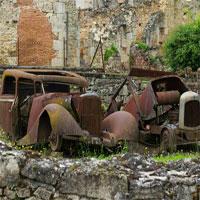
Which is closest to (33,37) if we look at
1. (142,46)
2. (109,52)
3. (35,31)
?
(35,31)

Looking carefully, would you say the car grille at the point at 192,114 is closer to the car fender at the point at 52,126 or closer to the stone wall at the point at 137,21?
the car fender at the point at 52,126

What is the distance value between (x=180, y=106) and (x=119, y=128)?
3.93 ft

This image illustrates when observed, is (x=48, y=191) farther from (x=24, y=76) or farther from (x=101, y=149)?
(x=24, y=76)

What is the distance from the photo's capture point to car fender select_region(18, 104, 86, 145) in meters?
10.3

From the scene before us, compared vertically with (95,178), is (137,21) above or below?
above

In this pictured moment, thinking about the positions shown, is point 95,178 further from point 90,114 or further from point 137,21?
point 137,21

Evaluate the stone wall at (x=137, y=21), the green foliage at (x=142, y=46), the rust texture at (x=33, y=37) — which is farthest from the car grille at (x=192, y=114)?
the stone wall at (x=137, y=21)

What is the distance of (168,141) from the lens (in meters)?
11.0

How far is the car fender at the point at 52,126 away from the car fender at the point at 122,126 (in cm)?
78

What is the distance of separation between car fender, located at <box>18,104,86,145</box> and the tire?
1475mm

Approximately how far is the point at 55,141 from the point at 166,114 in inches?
105

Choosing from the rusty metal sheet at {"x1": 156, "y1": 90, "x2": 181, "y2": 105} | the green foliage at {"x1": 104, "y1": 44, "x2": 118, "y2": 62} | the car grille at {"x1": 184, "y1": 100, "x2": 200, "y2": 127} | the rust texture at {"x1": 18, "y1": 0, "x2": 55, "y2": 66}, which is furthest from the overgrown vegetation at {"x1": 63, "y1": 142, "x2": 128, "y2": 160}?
the green foliage at {"x1": 104, "y1": 44, "x2": 118, "y2": 62}

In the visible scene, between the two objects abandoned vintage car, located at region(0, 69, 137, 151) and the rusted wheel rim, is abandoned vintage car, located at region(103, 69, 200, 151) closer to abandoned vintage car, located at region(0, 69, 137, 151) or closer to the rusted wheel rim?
the rusted wheel rim

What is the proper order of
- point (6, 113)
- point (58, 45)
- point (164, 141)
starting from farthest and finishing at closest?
point (58, 45), point (6, 113), point (164, 141)
